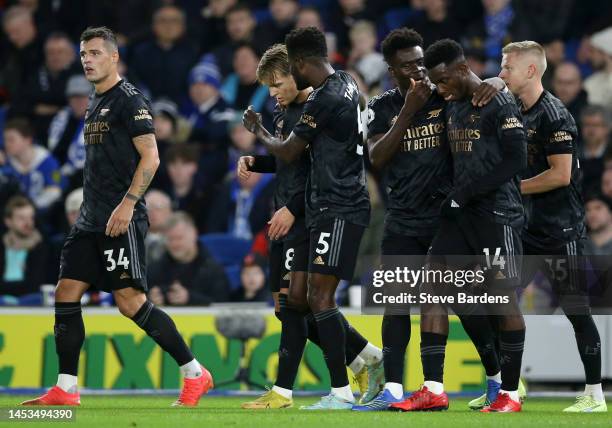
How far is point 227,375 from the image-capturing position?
1149cm

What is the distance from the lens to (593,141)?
13.6m

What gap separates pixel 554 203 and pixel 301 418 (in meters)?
2.49

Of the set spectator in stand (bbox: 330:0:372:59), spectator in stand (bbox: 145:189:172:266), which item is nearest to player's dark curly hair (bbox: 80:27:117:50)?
spectator in stand (bbox: 145:189:172:266)

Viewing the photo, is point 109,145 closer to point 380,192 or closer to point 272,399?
point 272,399

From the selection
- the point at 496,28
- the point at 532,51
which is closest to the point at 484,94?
the point at 532,51

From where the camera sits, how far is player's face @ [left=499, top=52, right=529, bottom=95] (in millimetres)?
9031

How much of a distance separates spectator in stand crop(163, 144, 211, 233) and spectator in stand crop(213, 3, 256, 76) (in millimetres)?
1906

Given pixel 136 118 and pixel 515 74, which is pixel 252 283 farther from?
pixel 515 74

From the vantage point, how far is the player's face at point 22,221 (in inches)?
535

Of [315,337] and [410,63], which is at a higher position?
[410,63]

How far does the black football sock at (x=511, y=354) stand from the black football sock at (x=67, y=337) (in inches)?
109

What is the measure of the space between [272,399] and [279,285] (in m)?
0.80

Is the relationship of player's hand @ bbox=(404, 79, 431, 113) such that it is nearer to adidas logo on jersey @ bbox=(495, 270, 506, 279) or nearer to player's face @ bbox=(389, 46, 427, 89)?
player's face @ bbox=(389, 46, 427, 89)

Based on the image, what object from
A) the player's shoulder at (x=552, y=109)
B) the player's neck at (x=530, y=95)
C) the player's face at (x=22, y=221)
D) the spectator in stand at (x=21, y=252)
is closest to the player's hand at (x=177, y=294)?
the spectator in stand at (x=21, y=252)
